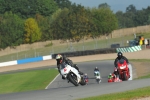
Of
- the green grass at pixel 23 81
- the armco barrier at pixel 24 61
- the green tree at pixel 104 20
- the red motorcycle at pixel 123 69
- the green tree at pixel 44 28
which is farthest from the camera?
the green tree at pixel 44 28

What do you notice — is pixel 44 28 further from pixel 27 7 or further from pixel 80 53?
pixel 80 53

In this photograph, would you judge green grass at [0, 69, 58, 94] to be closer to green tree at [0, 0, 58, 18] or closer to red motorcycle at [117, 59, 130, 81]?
red motorcycle at [117, 59, 130, 81]

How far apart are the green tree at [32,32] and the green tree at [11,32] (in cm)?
135

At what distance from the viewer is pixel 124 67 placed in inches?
797

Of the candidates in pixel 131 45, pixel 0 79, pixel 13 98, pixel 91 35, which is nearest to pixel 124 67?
pixel 13 98

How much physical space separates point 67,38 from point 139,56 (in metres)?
40.3

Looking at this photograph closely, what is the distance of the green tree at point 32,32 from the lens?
9505 cm

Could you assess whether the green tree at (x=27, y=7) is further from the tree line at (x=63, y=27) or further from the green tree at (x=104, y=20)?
the green tree at (x=104, y=20)

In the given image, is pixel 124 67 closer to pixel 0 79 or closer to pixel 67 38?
pixel 0 79

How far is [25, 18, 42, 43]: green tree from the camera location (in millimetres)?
95050

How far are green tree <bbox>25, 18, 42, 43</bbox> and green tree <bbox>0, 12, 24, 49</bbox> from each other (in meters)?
Result: 1.35

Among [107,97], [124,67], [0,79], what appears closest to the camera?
[107,97]

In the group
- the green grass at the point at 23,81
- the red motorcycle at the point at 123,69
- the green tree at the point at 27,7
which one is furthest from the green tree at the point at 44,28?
the red motorcycle at the point at 123,69

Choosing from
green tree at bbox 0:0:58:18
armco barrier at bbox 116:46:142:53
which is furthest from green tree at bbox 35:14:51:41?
armco barrier at bbox 116:46:142:53
